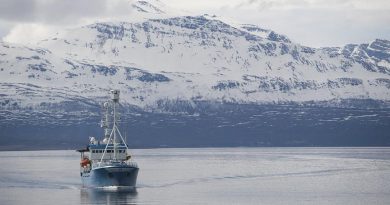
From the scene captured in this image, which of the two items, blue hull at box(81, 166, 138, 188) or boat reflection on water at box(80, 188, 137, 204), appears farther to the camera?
blue hull at box(81, 166, 138, 188)

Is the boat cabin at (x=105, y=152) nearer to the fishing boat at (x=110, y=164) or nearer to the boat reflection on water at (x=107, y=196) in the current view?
the fishing boat at (x=110, y=164)

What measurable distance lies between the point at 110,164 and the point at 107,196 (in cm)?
811


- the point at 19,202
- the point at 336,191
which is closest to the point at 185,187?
the point at 336,191

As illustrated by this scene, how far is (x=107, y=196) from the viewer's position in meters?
152

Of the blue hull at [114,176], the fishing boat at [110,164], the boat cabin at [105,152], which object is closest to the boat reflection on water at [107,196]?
the blue hull at [114,176]

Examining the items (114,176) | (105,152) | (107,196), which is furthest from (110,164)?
(107,196)

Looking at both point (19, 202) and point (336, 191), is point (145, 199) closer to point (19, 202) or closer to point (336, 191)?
point (19, 202)

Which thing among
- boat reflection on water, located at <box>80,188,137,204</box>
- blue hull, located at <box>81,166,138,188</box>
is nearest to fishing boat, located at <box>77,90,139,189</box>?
blue hull, located at <box>81,166,138,188</box>

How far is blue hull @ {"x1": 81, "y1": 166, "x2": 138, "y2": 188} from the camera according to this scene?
524 ft

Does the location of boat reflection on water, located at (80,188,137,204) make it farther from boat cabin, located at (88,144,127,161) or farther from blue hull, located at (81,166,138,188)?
boat cabin, located at (88,144,127,161)

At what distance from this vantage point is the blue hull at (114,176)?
160 m

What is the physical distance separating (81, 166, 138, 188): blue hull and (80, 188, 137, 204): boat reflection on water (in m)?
1.29

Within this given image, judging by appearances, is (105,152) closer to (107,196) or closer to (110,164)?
(110,164)

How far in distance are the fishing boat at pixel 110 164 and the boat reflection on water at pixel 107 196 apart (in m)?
1.45
